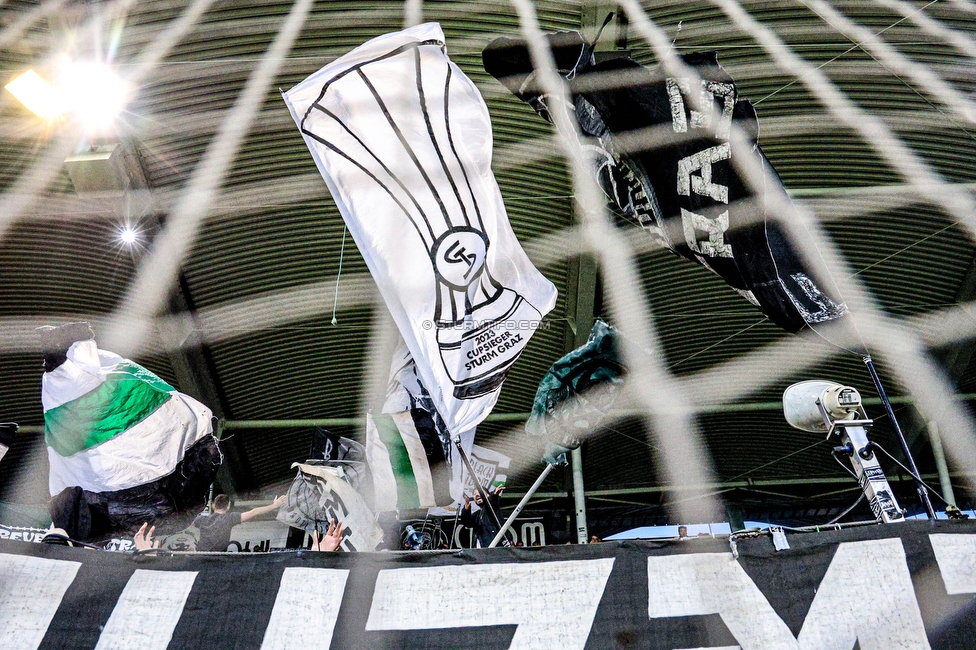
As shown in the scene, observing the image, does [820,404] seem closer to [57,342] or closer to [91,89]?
[57,342]

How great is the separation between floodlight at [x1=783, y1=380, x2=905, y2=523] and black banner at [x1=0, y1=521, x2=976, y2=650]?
0.56 ft

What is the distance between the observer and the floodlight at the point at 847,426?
11.7ft

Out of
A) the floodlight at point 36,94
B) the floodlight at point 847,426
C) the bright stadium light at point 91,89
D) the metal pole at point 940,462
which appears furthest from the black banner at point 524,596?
the metal pole at point 940,462

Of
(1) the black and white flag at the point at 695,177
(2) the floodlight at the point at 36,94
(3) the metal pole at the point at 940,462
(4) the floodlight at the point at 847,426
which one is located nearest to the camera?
(4) the floodlight at the point at 847,426

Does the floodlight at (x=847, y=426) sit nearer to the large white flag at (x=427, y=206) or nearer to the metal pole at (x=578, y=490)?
the large white flag at (x=427, y=206)

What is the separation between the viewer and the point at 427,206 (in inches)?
213

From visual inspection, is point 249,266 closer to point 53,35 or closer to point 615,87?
point 53,35

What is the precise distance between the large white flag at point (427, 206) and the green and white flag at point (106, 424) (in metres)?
1.62

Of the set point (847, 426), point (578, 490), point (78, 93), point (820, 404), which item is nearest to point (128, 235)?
point (78, 93)

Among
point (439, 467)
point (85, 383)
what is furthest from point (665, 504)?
point (85, 383)

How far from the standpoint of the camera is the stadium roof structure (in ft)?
26.8

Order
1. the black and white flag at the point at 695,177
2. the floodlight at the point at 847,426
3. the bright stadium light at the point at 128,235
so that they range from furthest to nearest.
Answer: the bright stadium light at the point at 128,235, the black and white flag at the point at 695,177, the floodlight at the point at 847,426

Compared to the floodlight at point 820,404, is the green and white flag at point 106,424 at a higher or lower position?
higher

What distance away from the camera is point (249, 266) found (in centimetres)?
1032
